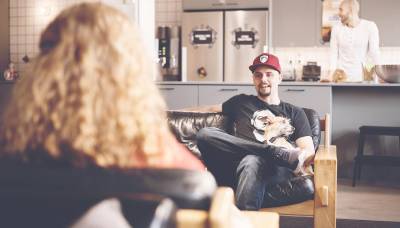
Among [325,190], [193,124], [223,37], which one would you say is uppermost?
[223,37]

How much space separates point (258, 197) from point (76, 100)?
1.79 metres

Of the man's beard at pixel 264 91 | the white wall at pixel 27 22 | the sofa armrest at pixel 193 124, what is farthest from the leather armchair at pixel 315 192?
the white wall at pixel 27 22

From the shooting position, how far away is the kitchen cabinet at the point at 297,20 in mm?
7281

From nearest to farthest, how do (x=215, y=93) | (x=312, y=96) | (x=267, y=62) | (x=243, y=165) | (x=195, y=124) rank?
(x=243, y=165), (x=267, y=62), (x=195, y=124), (x=312, y=96), (x=215, y=93)

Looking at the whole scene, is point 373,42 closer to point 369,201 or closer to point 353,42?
point 353,42

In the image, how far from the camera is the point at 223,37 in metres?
7.21

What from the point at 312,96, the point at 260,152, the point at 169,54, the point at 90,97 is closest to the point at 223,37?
the point at 169,54

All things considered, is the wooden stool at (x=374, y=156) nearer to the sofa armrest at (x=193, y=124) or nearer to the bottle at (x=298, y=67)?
the sofa armrest at (x=193, y=124)

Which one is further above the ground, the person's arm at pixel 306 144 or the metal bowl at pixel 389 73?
the metal bowl at pixel 389 73

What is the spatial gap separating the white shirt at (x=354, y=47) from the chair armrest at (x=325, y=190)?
3086 millimetres

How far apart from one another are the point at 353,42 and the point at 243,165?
342cm

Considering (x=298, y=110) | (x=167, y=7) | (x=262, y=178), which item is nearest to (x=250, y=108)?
(x=298, y=110)

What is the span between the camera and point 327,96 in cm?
500

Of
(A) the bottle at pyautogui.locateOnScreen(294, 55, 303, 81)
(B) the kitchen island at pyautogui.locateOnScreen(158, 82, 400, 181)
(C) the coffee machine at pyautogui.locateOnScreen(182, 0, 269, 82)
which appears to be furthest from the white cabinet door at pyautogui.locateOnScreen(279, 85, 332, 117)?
(A) the bottle at pyautogui.locateOnScreen(294, 55, 303, 81)
